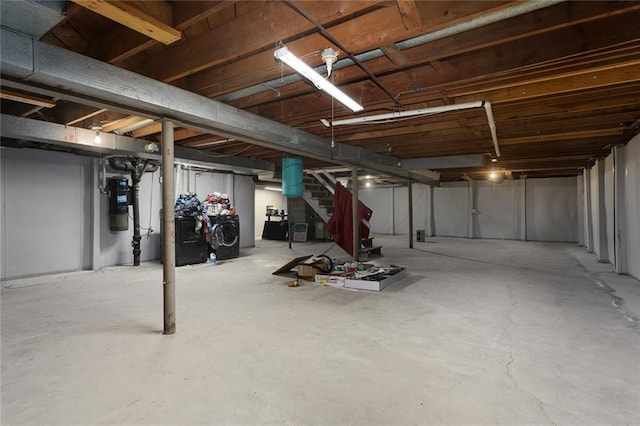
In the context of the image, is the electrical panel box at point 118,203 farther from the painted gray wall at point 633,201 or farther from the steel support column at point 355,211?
the painted gray wall at point 633,201

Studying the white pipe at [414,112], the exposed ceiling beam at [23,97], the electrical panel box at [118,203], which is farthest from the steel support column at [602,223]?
the electrical panel box at [118,203]

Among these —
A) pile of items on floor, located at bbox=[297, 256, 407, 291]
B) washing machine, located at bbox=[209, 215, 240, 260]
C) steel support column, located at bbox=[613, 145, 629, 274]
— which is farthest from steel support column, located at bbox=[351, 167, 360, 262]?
steel support column, located at bbox=[613, 145, 629, 274]

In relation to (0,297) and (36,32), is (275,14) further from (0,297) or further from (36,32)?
(0,297)

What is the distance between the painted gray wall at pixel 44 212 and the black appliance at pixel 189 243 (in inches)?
58.3

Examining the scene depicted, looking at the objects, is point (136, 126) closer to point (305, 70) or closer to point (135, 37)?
point (135, 37)

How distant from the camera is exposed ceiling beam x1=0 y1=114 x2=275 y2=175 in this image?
156 inches

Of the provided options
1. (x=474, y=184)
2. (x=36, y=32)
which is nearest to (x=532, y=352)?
(x=36, y=32)

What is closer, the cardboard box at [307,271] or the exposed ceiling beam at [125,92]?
the exposed ceiling beam at [125,92]

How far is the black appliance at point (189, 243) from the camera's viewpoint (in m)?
5.99

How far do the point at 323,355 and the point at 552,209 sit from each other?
1084cm

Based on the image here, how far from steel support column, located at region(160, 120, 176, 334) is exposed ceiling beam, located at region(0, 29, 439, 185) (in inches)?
10.0

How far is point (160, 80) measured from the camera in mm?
2740

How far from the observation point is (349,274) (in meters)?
4.58

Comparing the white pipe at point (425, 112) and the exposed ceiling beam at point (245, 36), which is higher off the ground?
the exposed ceiling beam at point (245, 36)
